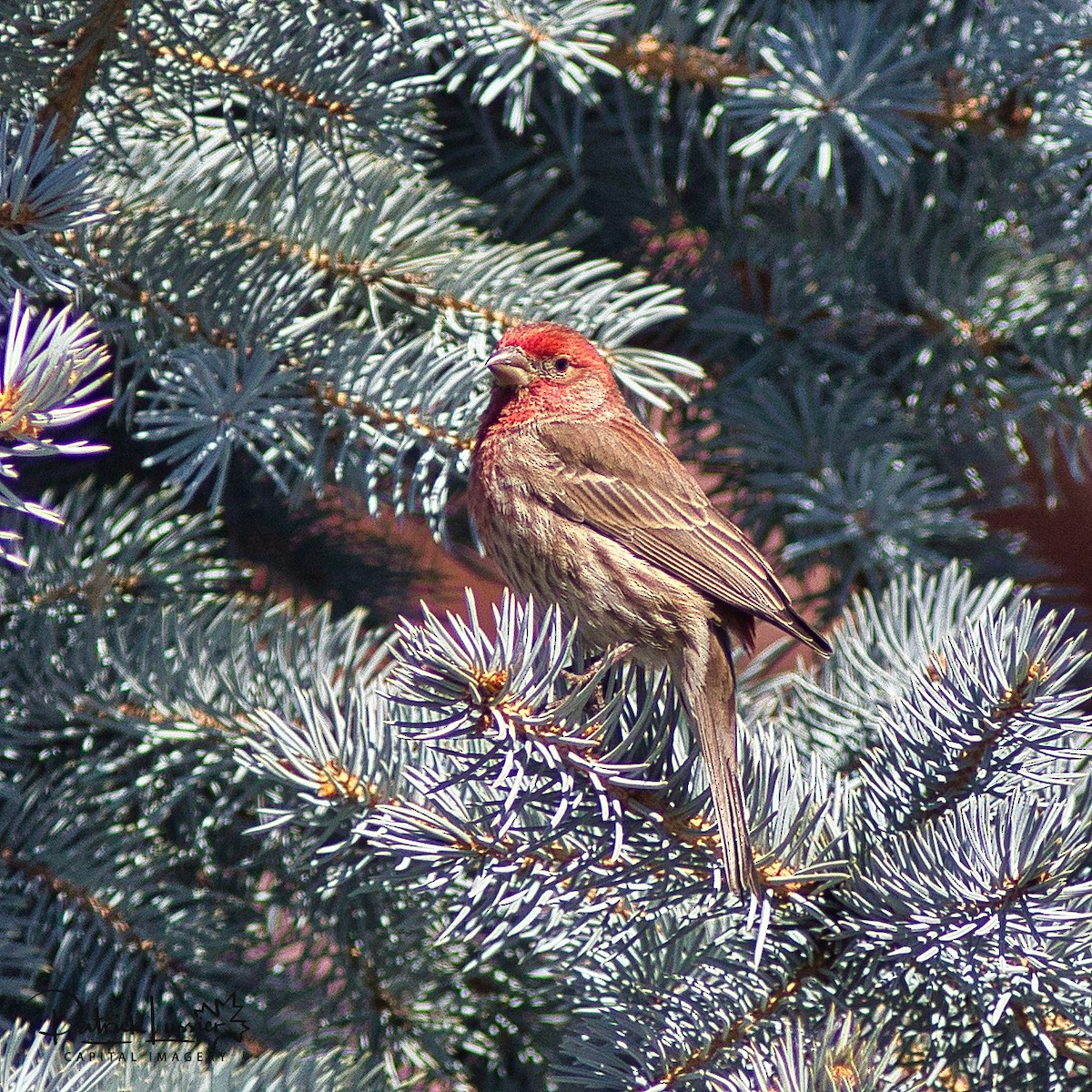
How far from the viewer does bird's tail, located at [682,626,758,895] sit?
907 mm

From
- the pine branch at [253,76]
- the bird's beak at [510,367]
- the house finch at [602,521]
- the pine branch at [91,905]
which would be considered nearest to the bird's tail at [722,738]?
the house finch at [602,521]

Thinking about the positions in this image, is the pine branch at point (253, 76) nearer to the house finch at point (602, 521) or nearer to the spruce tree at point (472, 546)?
the spruce tree at point (472, 546)

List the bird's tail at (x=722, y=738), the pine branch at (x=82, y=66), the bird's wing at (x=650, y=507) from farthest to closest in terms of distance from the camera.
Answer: the bird's wing at (x=650, y=507)
the pine branch at (x=82, y=66)
the bird's tail at (x=722, y=738)

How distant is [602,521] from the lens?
1.53 meters

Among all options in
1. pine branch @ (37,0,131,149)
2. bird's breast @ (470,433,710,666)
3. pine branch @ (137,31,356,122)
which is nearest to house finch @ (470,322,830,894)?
bird's breast @ (470,433,710,666)

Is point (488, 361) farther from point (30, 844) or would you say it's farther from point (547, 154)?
point (30, 844)

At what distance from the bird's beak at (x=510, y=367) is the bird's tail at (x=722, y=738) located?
39cm

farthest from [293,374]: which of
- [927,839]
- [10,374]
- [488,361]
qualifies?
[927,839]

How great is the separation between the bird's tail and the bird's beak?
39cm

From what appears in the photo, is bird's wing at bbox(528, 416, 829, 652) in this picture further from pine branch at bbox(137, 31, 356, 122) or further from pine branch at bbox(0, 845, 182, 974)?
pine branch at bbox(0, 845, 182, 974)

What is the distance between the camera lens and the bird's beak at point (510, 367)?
1411 mm

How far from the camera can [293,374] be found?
117 cm

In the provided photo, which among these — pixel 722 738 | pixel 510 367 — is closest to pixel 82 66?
pixel 510 367

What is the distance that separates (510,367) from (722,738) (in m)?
0.57
